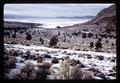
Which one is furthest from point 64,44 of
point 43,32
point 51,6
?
point 51,6

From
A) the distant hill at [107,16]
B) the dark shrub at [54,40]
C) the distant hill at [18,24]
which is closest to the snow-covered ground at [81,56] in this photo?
the dark shrub at [54,40]

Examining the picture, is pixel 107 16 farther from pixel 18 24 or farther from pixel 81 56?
pixel 18 24

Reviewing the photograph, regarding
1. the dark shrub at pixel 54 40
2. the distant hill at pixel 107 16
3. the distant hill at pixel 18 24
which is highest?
the distant hill at pixel 107 16

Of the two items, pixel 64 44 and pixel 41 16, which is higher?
pixel 41 16

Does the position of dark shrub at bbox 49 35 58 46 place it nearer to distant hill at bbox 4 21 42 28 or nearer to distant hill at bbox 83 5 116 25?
distant hill at bbox 4 21 42 28

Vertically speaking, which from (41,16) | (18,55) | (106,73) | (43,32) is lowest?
Result: (106,73)

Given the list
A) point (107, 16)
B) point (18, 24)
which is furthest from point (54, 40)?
point (107, 16)

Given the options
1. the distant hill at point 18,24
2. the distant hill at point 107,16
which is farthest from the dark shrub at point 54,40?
the distant hill at point 107,16

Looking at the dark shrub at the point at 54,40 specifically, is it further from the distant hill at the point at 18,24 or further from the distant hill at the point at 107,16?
the distant hill at the point at 107,16

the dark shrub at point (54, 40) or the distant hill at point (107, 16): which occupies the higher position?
the distant hill at point (107, 16)

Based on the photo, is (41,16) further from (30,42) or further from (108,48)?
(108,48)

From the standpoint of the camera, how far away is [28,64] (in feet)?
12.6

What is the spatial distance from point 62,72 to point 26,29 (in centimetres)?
91

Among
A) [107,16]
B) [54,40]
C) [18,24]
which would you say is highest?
[107,16]
